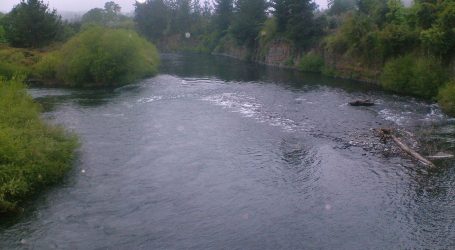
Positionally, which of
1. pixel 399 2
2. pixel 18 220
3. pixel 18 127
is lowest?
pixel 18 220

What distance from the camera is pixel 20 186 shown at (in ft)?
69.7

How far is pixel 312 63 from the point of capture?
66938mm

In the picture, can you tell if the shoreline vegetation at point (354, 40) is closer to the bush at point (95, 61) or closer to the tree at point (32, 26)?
the bush at point (95, 61)

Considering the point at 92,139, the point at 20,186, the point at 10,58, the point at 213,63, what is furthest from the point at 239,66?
the point at 20,186

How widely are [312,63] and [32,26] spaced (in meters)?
38.6

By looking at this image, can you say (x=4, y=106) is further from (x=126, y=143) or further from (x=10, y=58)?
→ (x=10, y=58)

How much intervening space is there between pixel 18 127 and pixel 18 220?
8.05m

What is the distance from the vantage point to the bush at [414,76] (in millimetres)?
43375

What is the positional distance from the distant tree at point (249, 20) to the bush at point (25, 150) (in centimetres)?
6041

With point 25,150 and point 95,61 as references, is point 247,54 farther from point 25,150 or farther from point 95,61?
point 25,150

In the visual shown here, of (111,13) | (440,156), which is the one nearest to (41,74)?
(440,156)

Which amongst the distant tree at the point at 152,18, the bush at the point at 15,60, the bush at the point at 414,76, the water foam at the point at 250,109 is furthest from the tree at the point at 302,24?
the distant tree at the point at 152,18

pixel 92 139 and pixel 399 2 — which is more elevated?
pixel 399 2

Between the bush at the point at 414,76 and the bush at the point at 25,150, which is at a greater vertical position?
the bush at the point at 414,76
